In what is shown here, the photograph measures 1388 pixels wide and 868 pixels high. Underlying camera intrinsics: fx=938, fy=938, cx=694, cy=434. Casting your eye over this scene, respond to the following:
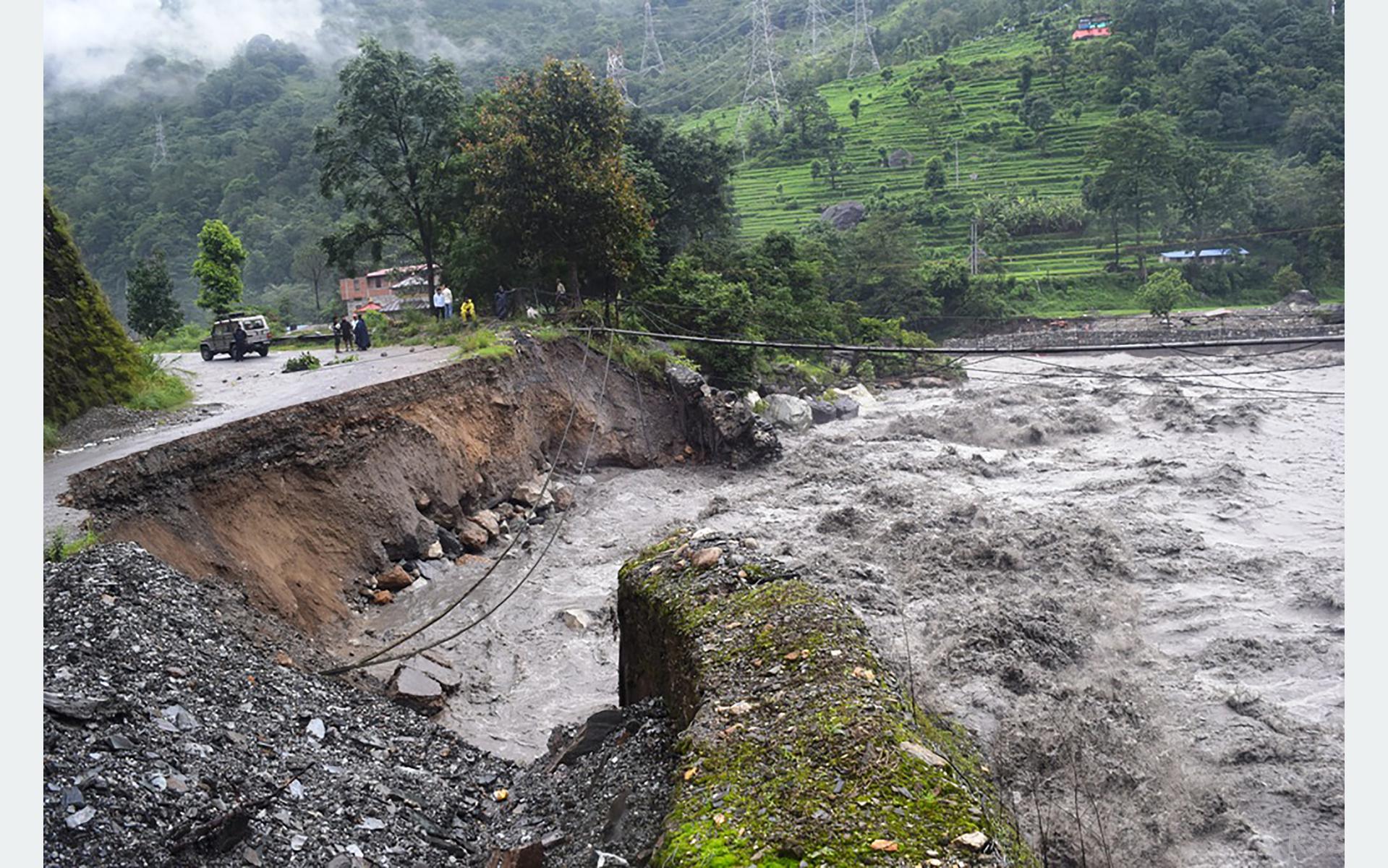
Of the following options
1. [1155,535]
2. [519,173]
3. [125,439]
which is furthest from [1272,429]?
[125,439]

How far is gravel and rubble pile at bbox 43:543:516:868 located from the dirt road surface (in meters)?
2.14

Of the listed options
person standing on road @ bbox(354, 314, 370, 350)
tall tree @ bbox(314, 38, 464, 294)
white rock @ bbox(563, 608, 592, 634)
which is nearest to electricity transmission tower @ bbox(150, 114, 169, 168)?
tall tree @ bbox(314, 38, 464, 294)

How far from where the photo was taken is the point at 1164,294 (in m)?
48.6

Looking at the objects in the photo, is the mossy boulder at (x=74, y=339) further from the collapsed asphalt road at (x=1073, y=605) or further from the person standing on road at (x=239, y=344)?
the person standing on road at (x=239, y=344)

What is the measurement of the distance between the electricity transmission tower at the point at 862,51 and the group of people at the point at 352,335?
84.8 m

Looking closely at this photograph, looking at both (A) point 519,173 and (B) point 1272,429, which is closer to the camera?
(A) point 519,173

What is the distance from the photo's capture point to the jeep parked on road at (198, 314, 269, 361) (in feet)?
89.2

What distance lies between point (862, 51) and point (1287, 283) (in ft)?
225

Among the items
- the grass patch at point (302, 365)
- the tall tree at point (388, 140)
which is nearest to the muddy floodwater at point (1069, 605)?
the grass patch at point (302, 365)

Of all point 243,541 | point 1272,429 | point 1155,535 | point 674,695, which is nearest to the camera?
point 674,695

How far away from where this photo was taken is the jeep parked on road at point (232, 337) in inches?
1071

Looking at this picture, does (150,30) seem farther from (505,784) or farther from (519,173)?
(505,784)

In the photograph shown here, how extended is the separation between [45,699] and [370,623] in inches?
247

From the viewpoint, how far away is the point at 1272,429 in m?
26.1
